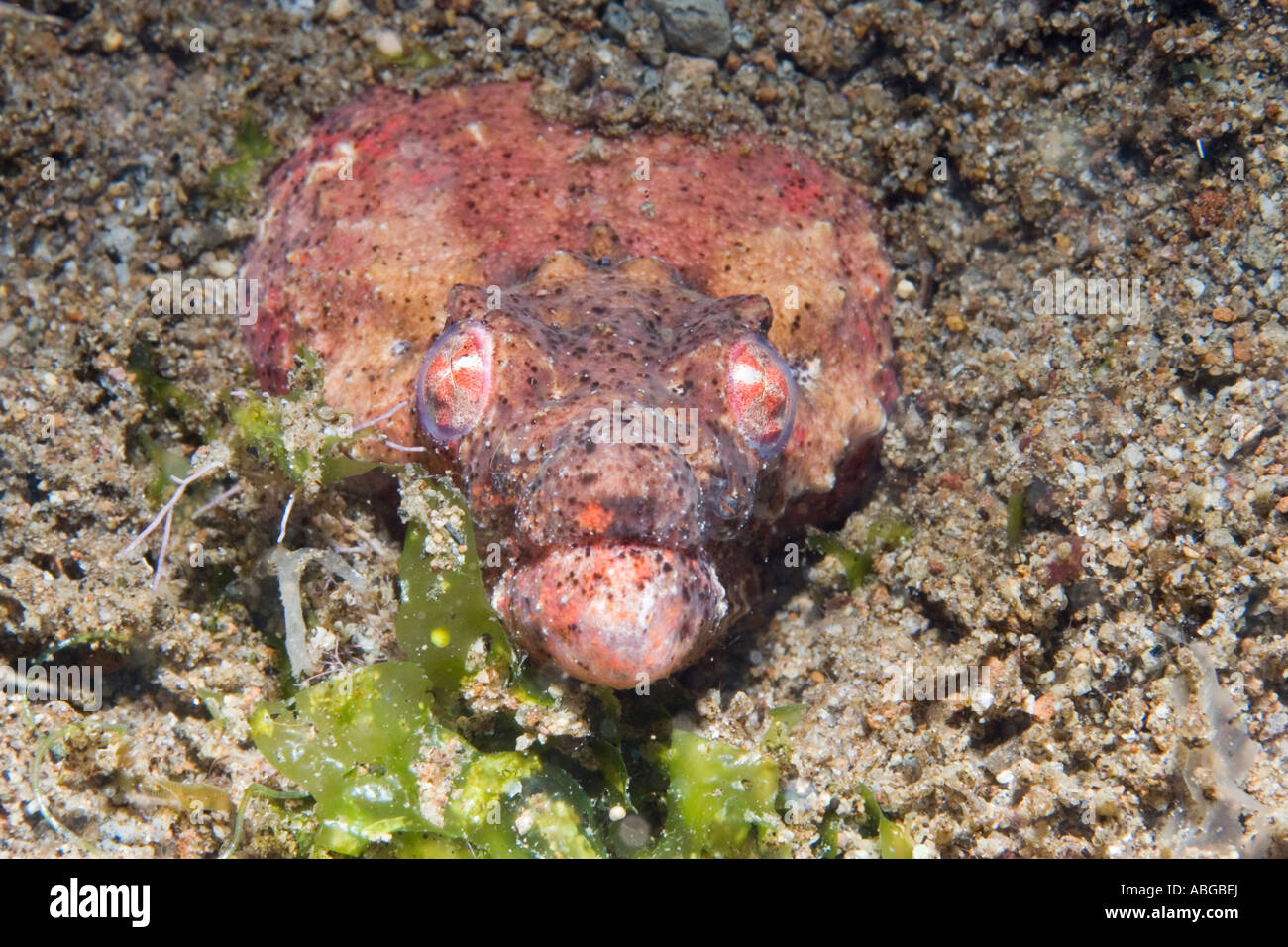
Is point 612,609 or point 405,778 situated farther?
point 405,778

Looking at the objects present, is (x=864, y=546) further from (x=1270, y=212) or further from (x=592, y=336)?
(x=1270, y=212)

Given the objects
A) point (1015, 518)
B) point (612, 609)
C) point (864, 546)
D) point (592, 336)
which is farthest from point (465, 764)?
point (1015, 518)

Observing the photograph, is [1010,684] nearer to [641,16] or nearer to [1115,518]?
[1115,518]

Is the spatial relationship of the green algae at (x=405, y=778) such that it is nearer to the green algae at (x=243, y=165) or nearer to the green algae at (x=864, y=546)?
the green algae at (x=864, y=546)

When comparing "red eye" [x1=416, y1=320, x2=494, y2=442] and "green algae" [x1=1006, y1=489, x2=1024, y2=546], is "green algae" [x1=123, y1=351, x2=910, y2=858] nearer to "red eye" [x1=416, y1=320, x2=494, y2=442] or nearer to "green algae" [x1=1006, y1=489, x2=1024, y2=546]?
"red eye" [x1=416, y1=320, x2=494, y2=442]

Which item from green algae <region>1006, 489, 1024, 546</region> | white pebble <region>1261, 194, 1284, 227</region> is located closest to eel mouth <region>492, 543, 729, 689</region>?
green algae <region>1006, 489, 1024, 546</region>

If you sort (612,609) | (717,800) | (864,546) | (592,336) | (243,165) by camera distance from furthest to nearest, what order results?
(243,165)
(864,546)
(592,336)
(717,800)
(612,609)
